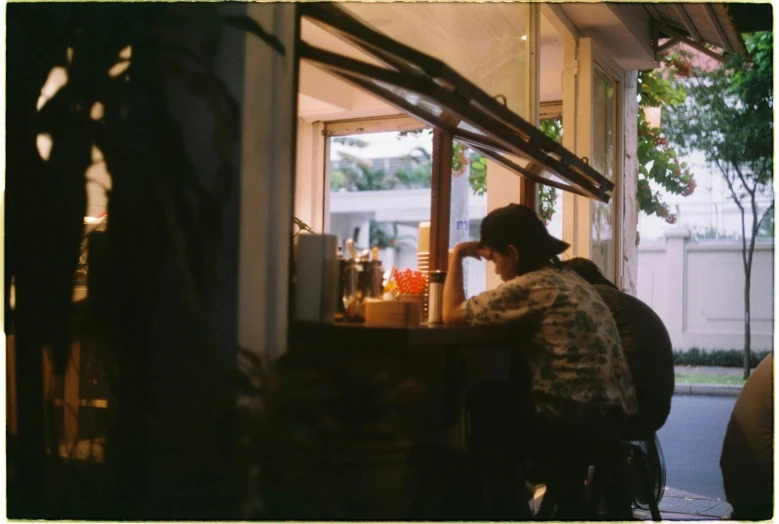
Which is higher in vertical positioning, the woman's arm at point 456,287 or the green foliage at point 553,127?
the green foliage at point 553,127

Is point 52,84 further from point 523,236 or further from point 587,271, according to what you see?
point 587,271

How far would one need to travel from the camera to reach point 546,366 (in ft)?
7.34

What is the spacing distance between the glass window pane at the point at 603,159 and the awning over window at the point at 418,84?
219 cm

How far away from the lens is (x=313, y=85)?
181 centimetres

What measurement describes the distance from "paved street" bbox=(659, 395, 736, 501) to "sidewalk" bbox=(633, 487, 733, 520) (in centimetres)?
4

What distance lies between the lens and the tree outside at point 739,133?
33.9ft

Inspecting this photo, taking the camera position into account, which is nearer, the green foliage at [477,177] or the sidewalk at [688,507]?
the sidewalk at [688,507]

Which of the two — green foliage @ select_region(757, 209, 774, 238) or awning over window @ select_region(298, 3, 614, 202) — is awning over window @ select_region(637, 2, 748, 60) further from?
green foliage @ select_region(757, 209, 774, 238)

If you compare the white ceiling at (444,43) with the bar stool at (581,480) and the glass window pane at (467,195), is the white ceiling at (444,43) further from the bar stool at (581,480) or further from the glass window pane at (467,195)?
the bar stool at (581,480)

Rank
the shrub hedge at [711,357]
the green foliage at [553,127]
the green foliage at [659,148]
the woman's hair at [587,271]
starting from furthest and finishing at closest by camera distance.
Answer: the shrub hedge at [711,357]
the green foliage at [659,148]
the green foliage at [553,127]
the woman's hair at [587,271]

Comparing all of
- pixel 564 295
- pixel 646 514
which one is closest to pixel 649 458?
pixel 646 514

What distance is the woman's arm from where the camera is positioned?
2.28 metres

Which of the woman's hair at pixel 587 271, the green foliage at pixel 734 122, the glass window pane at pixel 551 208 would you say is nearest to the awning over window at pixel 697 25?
the glass window pane at pixel 551 208

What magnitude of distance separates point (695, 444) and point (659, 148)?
2577mm
